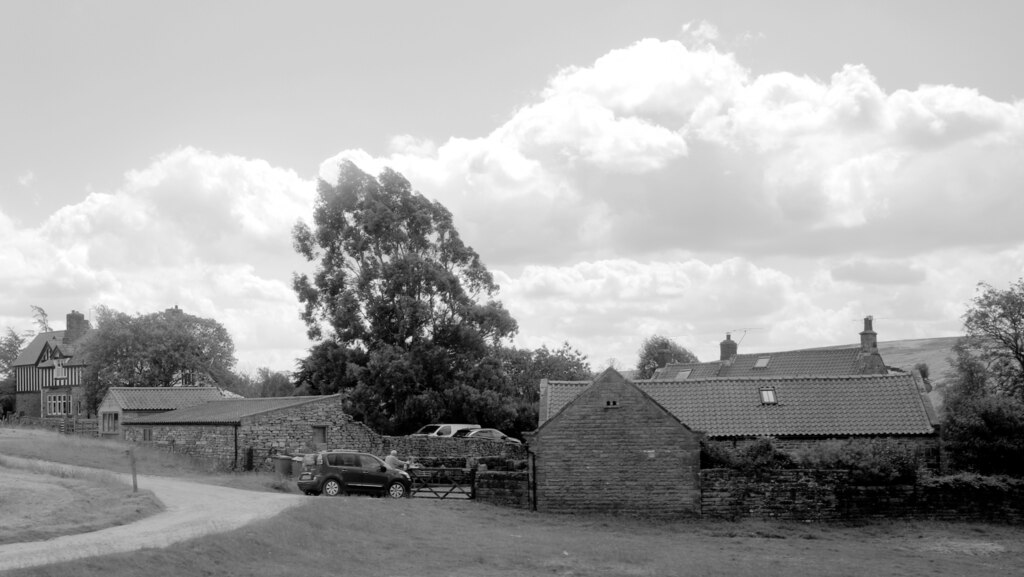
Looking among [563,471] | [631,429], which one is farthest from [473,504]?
[631,429]

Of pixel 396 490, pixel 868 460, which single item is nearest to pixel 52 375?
pixel 396 490

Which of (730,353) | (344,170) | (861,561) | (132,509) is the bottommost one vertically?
(861,561)

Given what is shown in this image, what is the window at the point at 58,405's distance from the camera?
9638 cm

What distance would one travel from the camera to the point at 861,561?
84.0 feet

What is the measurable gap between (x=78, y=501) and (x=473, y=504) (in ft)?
40.9

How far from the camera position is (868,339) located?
196 feet

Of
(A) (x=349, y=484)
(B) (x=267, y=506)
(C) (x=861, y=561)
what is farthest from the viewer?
(A) (x=349, y=484)

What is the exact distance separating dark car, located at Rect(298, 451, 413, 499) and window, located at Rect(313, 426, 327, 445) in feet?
40.0

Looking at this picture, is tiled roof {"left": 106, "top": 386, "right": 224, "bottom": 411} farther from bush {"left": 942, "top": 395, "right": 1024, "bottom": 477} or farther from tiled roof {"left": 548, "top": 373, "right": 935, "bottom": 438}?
bush {"left": 942, "top": 395, "right": 1024, "bottom": 477}

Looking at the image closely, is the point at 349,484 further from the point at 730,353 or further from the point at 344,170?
the point at 730,353

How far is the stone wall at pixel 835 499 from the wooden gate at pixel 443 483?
857cm

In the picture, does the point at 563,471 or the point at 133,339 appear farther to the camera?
the point at 133,339

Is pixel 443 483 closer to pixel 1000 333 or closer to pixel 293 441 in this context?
pixel 293 441

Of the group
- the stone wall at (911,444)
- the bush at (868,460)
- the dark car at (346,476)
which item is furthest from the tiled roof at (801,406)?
the dark car at (346,476)
